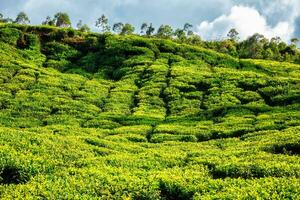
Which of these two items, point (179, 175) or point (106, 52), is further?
point (106, 52)

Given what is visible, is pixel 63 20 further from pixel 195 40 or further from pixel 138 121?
pixel 138 121

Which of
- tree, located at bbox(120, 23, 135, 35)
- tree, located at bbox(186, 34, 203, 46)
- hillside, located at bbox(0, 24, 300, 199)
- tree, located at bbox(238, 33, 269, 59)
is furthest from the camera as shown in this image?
tree, located at bbox(120, 23, 135, 35)

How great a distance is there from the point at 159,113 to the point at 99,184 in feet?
142

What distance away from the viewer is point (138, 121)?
6056 centimetres

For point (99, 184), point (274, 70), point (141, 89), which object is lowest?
point (99, 184)

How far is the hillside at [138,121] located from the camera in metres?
25.5

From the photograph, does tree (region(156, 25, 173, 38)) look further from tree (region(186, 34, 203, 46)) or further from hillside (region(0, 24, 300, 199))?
hillside (region(0, 24, 300, 199))

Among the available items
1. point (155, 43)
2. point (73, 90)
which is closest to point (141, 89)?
point (73, 90)

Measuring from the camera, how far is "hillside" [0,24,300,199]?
25484 millimetres

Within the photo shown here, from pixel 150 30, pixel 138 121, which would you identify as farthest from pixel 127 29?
pixel 138 121

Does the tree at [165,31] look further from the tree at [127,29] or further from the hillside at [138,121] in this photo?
the hillside at [138,121]

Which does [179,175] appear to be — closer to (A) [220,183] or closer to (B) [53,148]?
(A) [220,183]

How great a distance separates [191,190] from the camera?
81.6 feet

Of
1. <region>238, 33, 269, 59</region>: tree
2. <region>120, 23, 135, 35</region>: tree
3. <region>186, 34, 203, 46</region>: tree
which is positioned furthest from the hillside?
<region>120, 23, 135, 35</region>: tree
